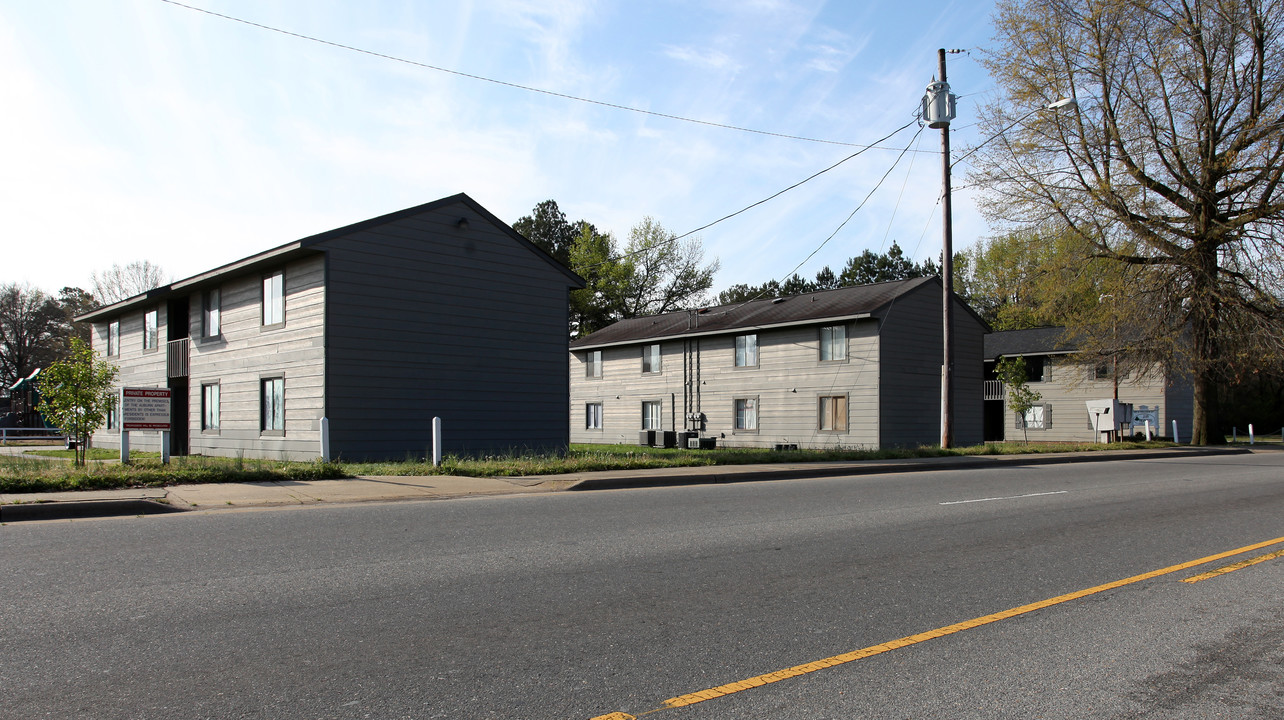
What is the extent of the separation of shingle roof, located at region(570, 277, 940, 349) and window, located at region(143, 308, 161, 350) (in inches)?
759

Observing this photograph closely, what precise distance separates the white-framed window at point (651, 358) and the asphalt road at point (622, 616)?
94.8 feet

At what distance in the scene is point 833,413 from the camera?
32281 mm

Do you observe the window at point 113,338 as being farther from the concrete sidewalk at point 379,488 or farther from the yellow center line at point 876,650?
the yellow center line at point 876,650

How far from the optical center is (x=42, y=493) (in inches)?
437

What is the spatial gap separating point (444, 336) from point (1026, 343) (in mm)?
35639

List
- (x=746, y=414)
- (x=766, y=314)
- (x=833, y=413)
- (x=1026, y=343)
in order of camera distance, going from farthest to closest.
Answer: (x=1026, y=343) < (x=766, y=314) < (x=746, y=414) < (x=833, y=413)

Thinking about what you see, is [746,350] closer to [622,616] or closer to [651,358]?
[651,358]

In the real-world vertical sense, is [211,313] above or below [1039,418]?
above

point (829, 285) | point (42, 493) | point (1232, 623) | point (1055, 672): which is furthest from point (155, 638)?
point (829, 285)

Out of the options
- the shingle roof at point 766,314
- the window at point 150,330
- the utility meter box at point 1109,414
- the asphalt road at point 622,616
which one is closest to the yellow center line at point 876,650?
the asphalt road at point 622,616

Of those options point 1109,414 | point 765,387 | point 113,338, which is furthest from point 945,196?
point 113,338

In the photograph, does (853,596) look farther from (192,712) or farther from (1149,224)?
(1149,224)

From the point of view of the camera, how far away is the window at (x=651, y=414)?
128ft

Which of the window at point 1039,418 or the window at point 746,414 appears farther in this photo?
the window at point 1039,418
